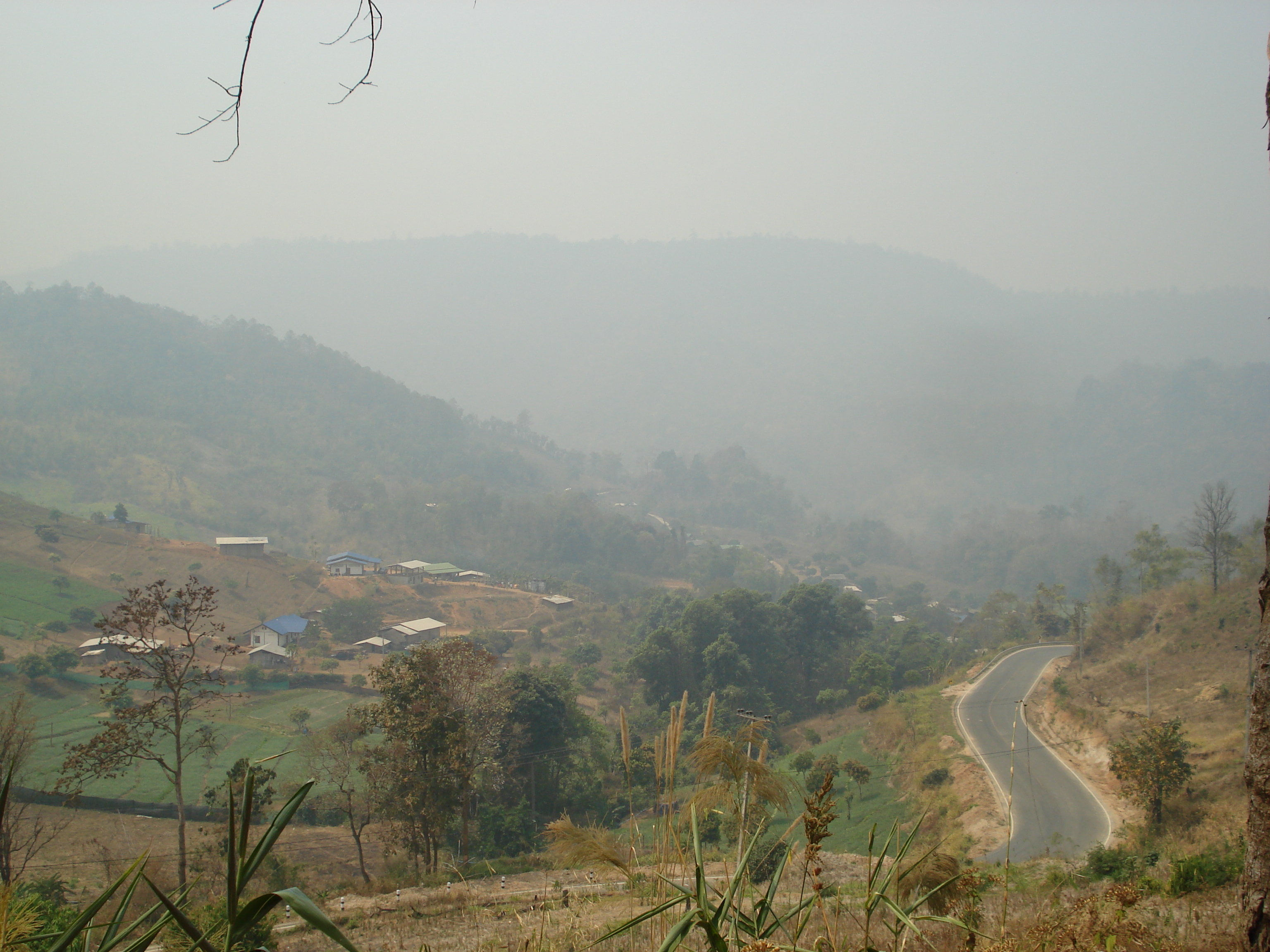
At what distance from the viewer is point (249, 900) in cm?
100

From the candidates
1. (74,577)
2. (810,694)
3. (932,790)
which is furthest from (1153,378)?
(74,577)

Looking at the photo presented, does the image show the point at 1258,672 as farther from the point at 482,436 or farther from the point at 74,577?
the point at 482,436

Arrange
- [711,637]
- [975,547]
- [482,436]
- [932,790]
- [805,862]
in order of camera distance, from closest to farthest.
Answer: [805,862]
[932,790]
[711,637]
[975,547]
[482,436]

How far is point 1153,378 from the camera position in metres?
143

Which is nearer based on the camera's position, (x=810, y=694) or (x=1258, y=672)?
(x=1258, y=672)

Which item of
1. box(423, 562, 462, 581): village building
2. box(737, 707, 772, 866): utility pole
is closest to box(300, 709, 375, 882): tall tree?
box(737, 707, 772, 866): utility pole

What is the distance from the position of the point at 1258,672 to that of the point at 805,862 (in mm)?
1092

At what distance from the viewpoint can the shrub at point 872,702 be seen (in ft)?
90.0

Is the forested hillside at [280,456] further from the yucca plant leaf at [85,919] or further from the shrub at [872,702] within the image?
the yucca plant leaf at [85,919]

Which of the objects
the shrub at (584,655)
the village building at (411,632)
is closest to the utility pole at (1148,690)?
the shrub at (584,655)

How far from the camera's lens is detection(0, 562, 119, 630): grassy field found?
32.1 metres

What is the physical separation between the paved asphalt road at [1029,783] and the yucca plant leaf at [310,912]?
730 centimetres

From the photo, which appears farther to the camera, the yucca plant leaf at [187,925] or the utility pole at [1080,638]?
the utility pole at [1080,638]

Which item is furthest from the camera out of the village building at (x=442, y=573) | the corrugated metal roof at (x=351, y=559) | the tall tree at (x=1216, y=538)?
the village building at (x=442, y=573)
